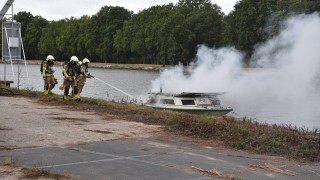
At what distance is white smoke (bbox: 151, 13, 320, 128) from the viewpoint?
1057 inches

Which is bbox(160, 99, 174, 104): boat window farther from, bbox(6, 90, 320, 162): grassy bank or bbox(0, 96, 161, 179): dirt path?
bbox(6, 90, 320, 162): grassy bank

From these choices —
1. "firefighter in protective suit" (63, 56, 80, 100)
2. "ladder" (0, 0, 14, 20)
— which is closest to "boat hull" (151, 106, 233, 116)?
"firefighter in protective suit" (63, 56, 80, 100)

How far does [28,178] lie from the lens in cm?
742

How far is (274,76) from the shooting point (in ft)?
129

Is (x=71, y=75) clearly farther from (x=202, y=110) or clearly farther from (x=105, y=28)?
(x=105, y=28)

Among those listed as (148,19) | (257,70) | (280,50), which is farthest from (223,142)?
(148,19)

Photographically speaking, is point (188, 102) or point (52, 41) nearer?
point (188, 102)

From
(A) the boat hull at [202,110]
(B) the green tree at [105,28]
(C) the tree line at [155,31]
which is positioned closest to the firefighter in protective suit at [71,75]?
(A) the boat hull at [202,110]

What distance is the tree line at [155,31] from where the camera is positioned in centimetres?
6962

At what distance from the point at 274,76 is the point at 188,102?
14.8 meters

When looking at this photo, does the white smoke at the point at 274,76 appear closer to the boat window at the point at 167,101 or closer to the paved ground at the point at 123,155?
the boat window at the point at 167,101

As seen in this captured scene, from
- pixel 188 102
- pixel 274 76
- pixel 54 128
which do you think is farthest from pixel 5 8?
pixel 274 76

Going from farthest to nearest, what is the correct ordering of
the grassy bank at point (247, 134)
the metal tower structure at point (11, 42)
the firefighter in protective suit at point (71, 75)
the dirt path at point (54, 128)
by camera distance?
the metal tower structure at point (11, 42) < the firefighter in protective suit at point (71, 75) < the dirt path at point (54, 128) < the grassy bank at point (247, 134)

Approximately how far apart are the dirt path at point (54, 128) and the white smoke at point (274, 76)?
13282 millimetres
